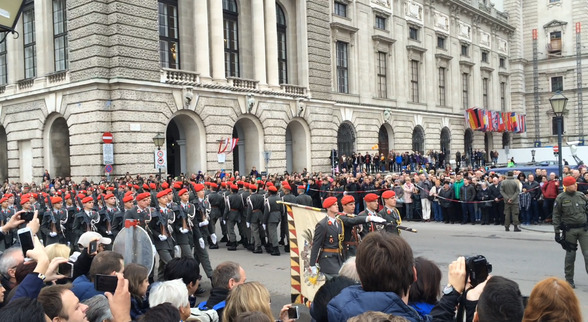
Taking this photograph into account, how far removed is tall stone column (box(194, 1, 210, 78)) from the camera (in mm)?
28219

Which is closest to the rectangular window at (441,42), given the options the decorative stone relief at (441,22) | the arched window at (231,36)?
the decorative stone relief at (441,22)

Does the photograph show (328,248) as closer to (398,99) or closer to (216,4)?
(216,4)

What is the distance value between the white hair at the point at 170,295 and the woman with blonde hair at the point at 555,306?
2533mm

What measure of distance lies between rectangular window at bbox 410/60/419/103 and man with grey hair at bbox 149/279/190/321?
1711 inches

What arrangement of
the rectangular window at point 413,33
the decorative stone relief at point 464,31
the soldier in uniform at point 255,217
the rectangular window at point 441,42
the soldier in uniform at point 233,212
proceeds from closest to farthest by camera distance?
the soldier in uniform at point 255,217 < the soldier in uniform at point 233,212 < the rectangular window at point 413,33 < the rectangular window at point 441,42 < the decorative stone relief at point 464,31

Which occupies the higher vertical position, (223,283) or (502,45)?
(502,45)

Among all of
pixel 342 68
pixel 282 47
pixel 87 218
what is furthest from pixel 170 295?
pixel 342 68

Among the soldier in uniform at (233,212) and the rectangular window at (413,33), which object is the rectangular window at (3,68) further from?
the rectangular window at (413,33)

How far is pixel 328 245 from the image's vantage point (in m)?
8.24

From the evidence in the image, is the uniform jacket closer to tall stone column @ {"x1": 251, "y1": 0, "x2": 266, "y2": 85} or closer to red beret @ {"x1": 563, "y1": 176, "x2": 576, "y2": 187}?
red beret @ {"x1": 563, "y1": 176, "x2": 576, "y2": 187}

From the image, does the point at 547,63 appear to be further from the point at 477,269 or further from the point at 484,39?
the point at 477,269

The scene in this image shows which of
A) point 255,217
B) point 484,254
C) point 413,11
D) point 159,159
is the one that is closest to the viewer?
point 484,254

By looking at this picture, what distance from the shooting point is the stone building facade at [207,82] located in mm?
25031

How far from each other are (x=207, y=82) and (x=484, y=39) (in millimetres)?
38843
